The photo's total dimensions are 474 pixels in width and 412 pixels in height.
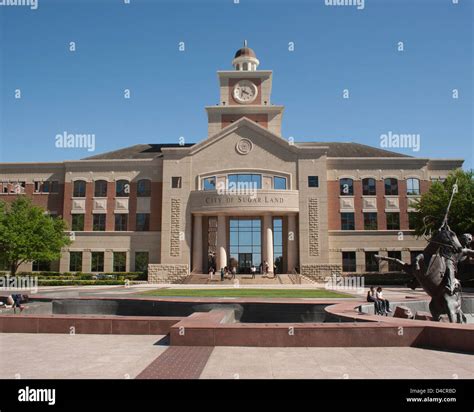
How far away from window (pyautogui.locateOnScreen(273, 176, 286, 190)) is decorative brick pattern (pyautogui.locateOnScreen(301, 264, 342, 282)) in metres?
8.90

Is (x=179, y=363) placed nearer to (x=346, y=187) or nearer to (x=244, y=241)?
(x=244, y=241)

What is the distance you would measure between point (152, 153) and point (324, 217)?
22305mm

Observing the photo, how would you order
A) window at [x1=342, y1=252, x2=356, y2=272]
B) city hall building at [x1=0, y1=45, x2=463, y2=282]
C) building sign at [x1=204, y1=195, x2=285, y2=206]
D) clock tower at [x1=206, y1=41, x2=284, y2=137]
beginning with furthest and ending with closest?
clock tower at [x1=206, y1=41, x2=284, y2=137] → window at [x1=342, y1=252, x2=356, y2=272] → city hall building at [x1=0, y1=45, x2=463, y2=282] → building sign at [x1=204, y1=195, x2=285, y2=206]

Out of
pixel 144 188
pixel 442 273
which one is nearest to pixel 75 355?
pixel 442 273

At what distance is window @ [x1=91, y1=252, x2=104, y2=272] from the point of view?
160ft

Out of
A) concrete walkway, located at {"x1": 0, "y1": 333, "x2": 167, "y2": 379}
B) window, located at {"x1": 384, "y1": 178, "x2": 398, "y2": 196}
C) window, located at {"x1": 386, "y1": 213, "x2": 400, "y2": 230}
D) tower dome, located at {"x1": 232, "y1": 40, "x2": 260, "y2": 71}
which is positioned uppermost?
tower dome, located at {"x1": 232, "y1": 40, "x2": 260, "y2": 71}

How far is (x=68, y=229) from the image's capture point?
49219 mm

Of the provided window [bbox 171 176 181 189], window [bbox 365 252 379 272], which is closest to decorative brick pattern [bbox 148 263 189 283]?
window [bbox 171 176 181 189]

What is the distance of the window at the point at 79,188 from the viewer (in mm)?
50375

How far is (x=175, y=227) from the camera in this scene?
47062 mm

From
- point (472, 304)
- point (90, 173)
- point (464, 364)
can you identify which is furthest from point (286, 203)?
point (464, 364)

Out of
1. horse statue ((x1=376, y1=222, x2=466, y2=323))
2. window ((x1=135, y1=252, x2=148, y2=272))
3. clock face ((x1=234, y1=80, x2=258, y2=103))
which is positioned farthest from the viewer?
clock face ((x1=234, y1=80, x2=258, y2=103))

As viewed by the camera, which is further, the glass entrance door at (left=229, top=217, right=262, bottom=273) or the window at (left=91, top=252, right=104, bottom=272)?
the window at (left=91, top=252, right=104, bottom=272)

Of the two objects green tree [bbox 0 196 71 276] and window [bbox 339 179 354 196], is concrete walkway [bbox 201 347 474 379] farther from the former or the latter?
window [bbox 339 179 354 196]
